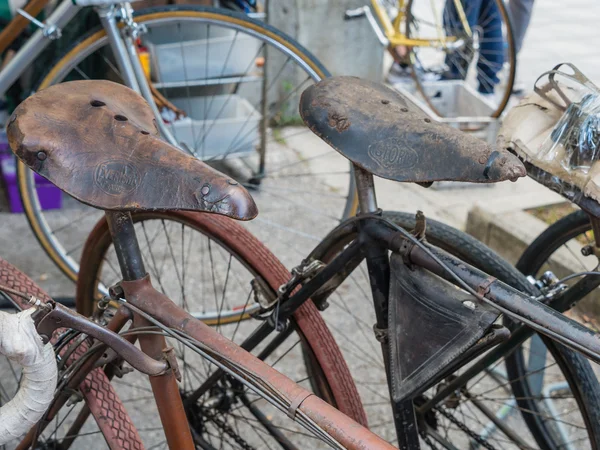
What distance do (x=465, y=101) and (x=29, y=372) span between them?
4.10 metres

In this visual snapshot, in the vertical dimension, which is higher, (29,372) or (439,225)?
(439,225)

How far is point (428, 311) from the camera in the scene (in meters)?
1.55

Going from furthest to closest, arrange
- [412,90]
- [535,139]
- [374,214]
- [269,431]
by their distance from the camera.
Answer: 1. [412,90]
2. [269,431]
3. [535,139]
4. [374,214]

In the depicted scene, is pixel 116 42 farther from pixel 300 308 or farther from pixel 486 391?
pixel 486 391

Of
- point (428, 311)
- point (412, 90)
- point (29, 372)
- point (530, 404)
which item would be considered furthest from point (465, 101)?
point (29, 372)

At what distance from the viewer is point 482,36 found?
541 cm

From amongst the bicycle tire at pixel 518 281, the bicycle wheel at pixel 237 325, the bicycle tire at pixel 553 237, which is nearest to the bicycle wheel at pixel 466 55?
the bicycle wheel at pixel 237 325

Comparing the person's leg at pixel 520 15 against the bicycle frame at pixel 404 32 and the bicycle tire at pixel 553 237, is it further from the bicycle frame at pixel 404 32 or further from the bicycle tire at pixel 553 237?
the bicycle tire at pixel 553 237

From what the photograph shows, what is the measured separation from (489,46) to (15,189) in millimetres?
3553

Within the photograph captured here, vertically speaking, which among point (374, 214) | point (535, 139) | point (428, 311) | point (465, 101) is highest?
point (465, 101)

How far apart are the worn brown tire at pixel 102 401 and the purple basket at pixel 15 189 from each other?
207 centimetres

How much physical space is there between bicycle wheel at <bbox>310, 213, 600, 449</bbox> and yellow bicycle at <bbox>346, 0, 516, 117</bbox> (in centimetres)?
215

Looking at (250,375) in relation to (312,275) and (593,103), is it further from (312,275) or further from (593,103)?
(593,103)

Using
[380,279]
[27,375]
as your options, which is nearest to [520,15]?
[380,279]
